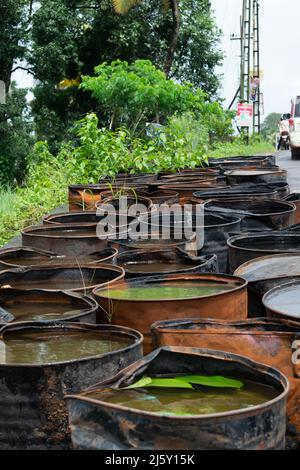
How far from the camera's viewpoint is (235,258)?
403cm

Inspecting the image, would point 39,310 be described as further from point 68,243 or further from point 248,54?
point 248,54

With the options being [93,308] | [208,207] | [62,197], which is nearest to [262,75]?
[62,197]

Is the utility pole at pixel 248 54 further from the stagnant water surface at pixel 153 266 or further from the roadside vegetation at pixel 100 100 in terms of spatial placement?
the stagnant water surface at pixel 153 266

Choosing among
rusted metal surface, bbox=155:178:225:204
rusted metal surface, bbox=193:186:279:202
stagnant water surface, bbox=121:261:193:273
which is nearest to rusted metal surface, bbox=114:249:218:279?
stagnant water surface, bbox=121:261:193:273

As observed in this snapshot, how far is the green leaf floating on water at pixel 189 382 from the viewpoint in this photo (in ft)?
7.23

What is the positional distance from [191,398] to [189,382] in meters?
0.09

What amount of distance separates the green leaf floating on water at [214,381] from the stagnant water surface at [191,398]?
1 cm

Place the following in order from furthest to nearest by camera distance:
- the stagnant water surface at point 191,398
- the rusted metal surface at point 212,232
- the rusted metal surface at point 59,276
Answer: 1. the rusted metal surface at point 212,232
2. the rusted metal surface at point 59,276
3. the stagnant water surface at point 191,398

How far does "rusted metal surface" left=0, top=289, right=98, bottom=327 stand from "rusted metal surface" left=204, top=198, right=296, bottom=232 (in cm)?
183

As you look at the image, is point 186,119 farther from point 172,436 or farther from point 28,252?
point 172,436

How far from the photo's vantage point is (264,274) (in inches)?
143

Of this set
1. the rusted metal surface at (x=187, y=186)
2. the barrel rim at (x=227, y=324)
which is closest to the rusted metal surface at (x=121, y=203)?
the rusted metal surface at (x=187, y=186)

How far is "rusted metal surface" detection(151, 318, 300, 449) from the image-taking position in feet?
7.95

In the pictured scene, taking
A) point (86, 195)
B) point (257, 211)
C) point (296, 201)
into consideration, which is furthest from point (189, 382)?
point (86, 195)
